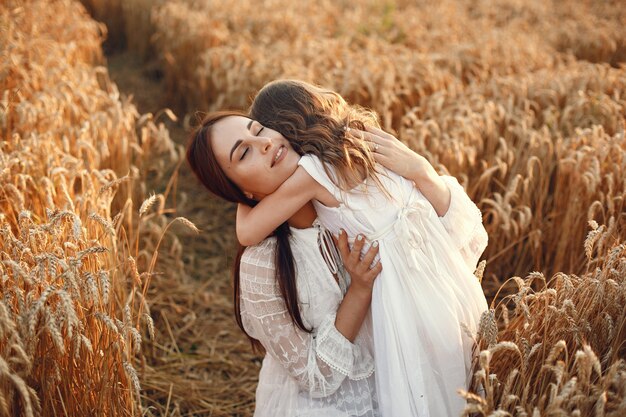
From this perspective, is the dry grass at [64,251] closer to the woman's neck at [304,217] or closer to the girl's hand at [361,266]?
the woman's neck at [304,217]

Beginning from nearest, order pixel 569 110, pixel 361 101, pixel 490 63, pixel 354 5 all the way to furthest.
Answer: pixel 569 110 → pixel 361 101 → pixel 490 63 → pixel 354 5

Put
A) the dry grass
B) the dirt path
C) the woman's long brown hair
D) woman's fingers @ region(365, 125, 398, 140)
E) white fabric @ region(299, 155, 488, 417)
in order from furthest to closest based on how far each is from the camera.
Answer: the dirt path < woman's fingers @ region(365, 125, 398, 140) < the woman's long brown hair < white fabric @ region(299, 155, 488, 417) < the dry grass

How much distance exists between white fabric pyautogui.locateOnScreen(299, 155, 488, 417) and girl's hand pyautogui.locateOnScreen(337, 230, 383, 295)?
0.08 ft

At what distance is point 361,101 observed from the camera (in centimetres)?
441

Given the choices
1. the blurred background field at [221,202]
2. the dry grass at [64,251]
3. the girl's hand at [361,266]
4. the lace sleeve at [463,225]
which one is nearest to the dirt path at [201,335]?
the blurred background field at [221,202]

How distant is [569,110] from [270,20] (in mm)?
3942

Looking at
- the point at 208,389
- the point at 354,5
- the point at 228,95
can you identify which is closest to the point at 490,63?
the point at 228,95

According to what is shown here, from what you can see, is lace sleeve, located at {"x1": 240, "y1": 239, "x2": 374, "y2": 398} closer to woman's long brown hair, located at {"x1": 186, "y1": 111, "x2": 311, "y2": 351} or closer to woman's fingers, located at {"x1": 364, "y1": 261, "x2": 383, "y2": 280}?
woman's long brown hair, located at {"x1": 186, "y1": 111, "x2": 311, "y2": 351}

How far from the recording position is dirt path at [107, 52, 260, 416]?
2.70 meters

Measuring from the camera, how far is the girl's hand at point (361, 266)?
1772 mm

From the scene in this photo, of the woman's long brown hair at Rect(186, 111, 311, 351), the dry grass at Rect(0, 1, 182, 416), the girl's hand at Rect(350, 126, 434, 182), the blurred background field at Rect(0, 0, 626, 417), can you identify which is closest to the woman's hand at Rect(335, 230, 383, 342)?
the woman's long brown hair at Rect(186, 111, 311, 351)

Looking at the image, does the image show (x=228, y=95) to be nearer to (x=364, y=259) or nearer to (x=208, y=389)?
(x=208, y=389)

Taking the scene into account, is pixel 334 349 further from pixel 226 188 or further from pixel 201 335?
pixel 201 335

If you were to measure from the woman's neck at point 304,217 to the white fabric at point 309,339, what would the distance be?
4 centimetres
